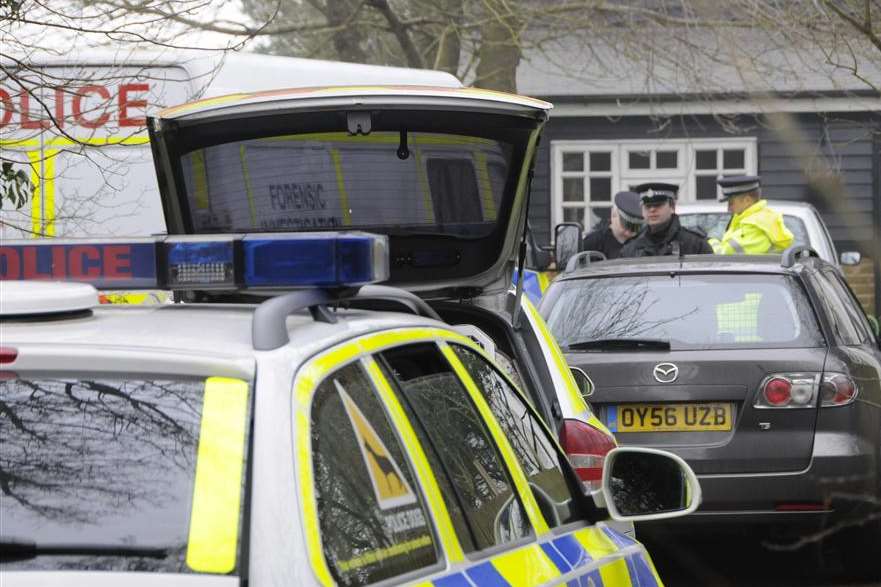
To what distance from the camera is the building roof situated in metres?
18.1

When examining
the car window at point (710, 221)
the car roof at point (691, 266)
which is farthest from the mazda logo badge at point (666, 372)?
the car window at point (710, 221)

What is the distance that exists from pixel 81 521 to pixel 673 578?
19.5 ft

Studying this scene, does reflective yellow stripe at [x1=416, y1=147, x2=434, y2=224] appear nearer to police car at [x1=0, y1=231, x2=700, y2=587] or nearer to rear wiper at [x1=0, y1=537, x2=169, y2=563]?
police car at [x1=0, y1=231, x2=700, y2=587]

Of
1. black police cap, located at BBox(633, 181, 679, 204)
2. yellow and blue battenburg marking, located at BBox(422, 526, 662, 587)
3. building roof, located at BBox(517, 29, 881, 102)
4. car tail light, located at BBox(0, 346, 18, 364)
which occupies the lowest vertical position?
yellow and blue battenburg marking, located at BBox(422, 526, 662, 587)

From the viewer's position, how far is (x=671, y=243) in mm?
11688

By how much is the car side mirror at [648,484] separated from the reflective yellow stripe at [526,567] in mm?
440

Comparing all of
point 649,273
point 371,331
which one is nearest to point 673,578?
point 649,273

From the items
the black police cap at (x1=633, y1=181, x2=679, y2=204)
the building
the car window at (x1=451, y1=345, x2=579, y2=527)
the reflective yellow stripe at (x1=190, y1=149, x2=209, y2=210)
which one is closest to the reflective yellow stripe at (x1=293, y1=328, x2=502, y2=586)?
the car window at (x1=451, y1=345, x2=579, y2=527)

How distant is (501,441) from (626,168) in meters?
20.3

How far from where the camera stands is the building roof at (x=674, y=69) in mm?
18078

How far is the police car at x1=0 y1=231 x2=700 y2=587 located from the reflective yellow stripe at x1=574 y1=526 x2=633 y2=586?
0.46 meters

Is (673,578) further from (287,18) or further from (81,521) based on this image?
(287,18)

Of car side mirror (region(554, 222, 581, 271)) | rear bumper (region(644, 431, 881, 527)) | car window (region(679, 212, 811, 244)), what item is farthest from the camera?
car window (region(679, 212, 811, 244))

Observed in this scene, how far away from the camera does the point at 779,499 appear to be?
25.2 ft
